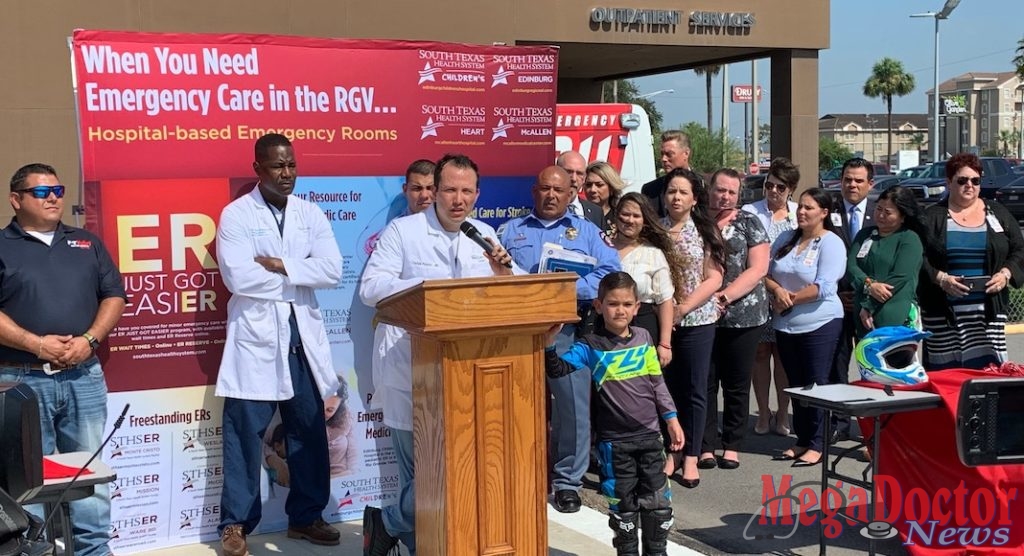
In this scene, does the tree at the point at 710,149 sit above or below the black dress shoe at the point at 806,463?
above

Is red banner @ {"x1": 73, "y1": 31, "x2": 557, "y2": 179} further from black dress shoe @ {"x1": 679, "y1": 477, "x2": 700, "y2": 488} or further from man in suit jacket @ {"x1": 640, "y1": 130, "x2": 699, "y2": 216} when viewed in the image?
black dress shoe @ {"x1": 679, "y1": 477, "x2": 700, "y2": 488}

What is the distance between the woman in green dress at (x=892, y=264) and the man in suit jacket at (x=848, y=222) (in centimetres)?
74

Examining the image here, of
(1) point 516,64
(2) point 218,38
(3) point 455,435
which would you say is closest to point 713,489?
(1) point 516,64

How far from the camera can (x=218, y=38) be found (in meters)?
5.44

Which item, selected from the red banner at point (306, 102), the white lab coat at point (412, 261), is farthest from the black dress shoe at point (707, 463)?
the white lab coat at point (412, 261)

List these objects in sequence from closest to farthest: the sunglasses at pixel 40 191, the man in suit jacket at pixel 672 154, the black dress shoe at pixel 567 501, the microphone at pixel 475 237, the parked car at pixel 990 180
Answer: the microphone at pixel 475 237
the sunglasses at pixel 40 191
the black dress shoe at pixel 567 501
the man in suit jacket at pixel 672 154
the parked car at pixel 990 180

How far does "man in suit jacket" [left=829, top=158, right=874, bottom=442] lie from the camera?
7.67m

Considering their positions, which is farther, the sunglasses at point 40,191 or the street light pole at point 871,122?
the street light pole at point 871,122

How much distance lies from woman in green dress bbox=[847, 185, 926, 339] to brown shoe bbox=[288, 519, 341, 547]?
3.63 meters

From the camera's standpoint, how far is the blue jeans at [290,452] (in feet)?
17.2

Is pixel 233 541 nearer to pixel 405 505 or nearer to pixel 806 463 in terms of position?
pixel 405 505

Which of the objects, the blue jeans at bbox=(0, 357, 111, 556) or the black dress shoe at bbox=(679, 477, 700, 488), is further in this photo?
the black dress shoe at bbox=(679, 477, 700, 488)

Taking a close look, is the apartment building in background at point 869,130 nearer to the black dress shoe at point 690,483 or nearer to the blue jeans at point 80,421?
the black dress shoe at point 690,483

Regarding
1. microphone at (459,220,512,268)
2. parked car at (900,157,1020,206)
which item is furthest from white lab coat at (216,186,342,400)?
parked car at (900,157,1020,206)
